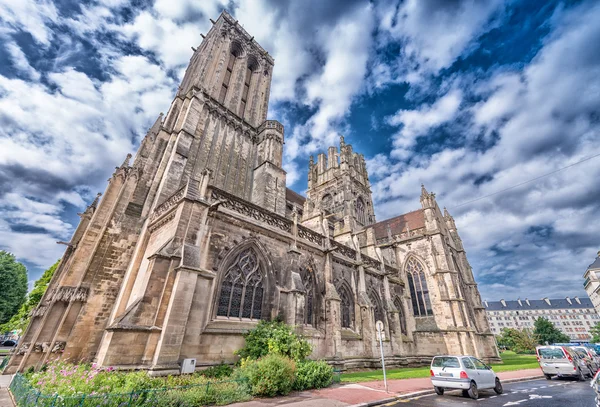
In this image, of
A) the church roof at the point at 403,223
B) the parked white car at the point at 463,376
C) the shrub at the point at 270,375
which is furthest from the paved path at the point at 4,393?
the church roof at the point at 403,223

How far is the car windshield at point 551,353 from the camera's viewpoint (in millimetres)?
12609

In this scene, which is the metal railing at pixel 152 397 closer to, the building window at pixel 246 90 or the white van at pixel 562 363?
the white van at pixel 562 363

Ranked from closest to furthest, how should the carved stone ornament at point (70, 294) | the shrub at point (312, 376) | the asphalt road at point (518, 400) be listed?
the asphalt road at point (518, 400) < the shrub at point (312, 376) < the carved stone ornament at point (70, 294)

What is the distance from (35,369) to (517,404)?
15918 mm

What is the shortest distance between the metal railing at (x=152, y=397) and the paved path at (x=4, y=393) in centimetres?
58

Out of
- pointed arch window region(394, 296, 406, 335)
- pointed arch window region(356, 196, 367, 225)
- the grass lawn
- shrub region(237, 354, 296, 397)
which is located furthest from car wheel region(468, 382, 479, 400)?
pointed arch window region(356, 196, 367, 225)

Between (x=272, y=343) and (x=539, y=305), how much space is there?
140m

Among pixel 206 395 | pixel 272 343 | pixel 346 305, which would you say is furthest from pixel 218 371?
pixel 346 305

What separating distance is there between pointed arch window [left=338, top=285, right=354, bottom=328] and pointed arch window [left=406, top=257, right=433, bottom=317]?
10.6 metres

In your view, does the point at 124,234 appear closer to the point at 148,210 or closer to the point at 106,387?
the point at 148,210

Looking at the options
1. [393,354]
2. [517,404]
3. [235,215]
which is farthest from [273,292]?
[393,354]

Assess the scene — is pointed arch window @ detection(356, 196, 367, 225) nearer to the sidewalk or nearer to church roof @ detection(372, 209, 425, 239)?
church roof @ detection(372, 209, 425, 239)

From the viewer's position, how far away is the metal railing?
4.53 meters

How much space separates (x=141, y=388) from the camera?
546 centimetres
